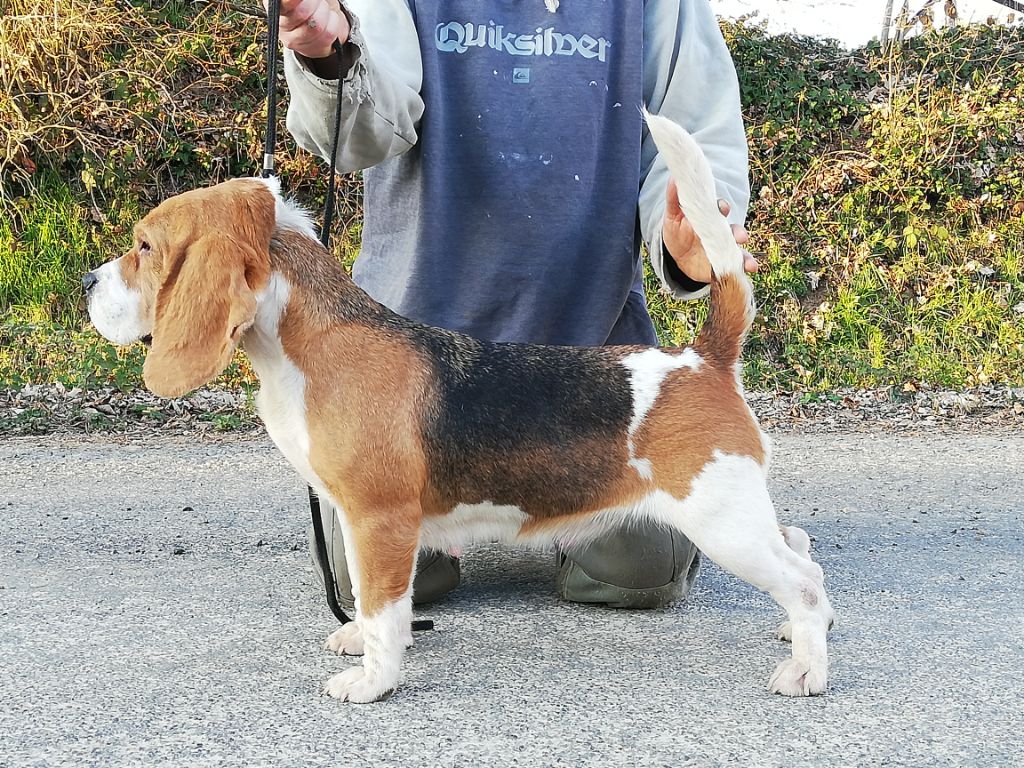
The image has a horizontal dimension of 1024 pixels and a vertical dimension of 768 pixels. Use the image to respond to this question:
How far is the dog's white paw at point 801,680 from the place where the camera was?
3082 mm

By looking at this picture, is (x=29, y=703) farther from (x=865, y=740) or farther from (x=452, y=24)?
(x=452, y=24)

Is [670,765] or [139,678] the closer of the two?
[670,765]

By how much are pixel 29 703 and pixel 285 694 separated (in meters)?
0.70

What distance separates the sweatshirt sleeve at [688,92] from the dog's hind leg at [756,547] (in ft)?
4.42

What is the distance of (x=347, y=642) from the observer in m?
3.43

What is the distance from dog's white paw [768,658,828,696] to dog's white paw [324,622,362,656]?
128 centimetres

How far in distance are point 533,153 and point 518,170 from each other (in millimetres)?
90

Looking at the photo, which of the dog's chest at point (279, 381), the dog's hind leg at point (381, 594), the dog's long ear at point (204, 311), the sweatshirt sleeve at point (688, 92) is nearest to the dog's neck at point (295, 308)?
the dog's chest at point (279, 381)

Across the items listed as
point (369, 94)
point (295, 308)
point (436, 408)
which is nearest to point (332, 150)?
point (369, 94)

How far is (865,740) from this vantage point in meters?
2.79

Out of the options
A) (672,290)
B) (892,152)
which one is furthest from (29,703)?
(892,152)

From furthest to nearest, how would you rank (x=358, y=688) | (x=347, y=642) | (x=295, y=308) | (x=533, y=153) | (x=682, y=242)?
(x=533, y=153) < (x=682, y=242) < (x=347, y=642) < (x=295, y=308) < (x=358, y=688)

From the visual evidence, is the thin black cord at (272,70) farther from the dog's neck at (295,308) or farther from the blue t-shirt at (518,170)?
the blue t-shirt at (518,170)

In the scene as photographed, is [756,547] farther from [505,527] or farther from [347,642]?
[347,642]
